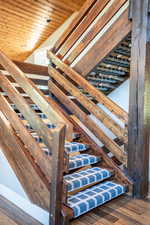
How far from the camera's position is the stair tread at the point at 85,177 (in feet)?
7.89

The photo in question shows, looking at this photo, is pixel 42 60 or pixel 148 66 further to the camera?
pixel 42 60

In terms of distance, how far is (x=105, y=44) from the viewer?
3.12m

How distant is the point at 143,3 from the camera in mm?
2623

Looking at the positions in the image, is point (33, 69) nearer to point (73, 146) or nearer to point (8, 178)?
point (73, 146)

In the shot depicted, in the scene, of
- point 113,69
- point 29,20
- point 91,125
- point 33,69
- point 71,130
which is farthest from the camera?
point 29,20

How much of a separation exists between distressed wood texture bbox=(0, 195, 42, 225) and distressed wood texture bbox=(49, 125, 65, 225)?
0.29m

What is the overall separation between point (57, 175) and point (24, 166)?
21.5 inches

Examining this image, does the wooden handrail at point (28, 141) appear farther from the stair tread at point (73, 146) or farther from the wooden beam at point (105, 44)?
the wooden beam at point (105, 44)

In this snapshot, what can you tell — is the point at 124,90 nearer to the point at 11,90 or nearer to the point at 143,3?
the point at 143,3

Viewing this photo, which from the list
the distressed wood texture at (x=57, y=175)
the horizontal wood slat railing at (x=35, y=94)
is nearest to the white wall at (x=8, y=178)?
the distressed wood texture at (x=57, y=175)

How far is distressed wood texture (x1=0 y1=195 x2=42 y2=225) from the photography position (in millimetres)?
2125

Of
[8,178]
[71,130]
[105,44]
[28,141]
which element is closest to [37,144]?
[28,141]

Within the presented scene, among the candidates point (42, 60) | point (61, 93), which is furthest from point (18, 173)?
point (42, 60)

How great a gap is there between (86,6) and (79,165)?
7.94 ft
